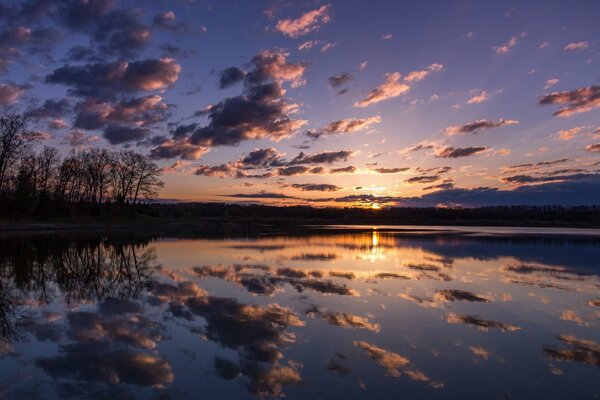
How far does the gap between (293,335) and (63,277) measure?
10.7 m

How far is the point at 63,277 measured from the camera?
1562 centimetres

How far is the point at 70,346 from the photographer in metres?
7.92

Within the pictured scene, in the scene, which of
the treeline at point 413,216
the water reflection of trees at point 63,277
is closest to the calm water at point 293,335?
the water reflection of trees at point 63,277

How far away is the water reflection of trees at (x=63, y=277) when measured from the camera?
1178cm

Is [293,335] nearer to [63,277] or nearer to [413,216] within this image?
[63,277]

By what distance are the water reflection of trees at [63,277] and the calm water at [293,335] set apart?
0.28ft

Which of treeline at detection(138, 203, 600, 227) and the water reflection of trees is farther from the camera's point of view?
treeline at detection(138, 203, 600, 227)

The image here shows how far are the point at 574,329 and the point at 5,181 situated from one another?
2523 inches

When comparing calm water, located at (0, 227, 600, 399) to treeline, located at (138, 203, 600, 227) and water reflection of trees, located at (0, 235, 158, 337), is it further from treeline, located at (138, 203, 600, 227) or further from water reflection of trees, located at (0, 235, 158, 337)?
treeline, located at (138, 203, 600, 227)

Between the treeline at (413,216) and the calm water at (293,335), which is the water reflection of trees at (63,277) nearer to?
the calm water at (293,335)

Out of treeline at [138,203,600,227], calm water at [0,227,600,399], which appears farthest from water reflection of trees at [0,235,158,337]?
treeline at [138,203,600,227]

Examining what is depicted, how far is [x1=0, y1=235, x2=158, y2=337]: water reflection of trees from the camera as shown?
11783mm

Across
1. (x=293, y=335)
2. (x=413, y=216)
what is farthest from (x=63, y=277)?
(x=413, y=216)

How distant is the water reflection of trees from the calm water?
84 mm
